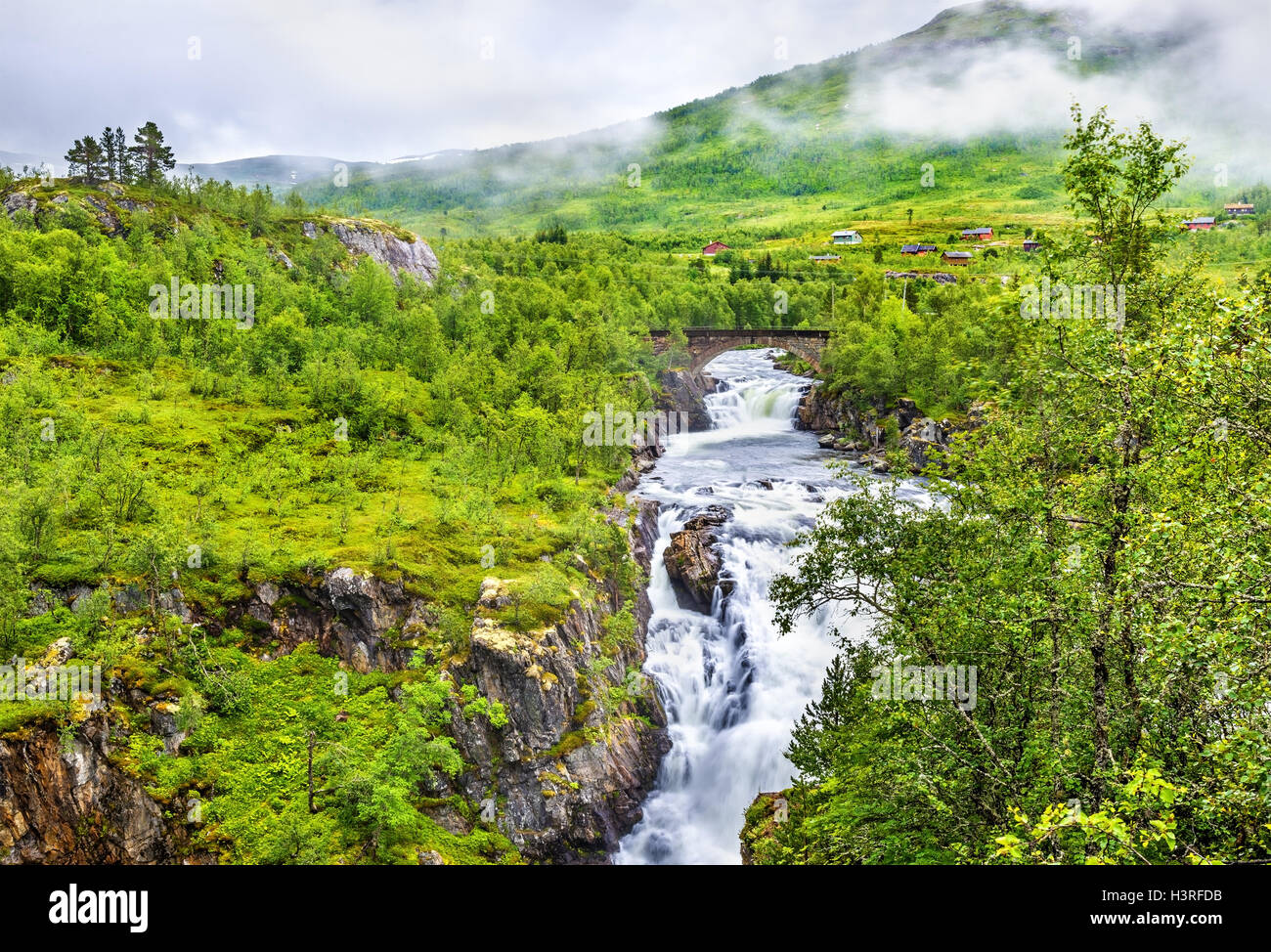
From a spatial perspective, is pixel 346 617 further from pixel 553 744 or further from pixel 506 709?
pixel 553 744

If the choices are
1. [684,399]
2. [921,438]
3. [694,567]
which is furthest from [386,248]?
[694,567]

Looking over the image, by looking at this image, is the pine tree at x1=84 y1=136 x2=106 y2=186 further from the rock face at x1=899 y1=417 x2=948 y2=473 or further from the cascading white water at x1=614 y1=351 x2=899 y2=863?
the rock face at x1=899 y1=417 x2=948 y2=473

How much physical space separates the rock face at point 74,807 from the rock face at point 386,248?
223 feet

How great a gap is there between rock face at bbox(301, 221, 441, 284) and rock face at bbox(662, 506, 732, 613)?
54.0 metres

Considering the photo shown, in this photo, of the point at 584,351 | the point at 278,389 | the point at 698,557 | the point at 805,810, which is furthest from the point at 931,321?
the point at 805,810

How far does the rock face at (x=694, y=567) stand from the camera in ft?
138

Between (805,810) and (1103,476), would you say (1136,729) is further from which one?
(805,810)

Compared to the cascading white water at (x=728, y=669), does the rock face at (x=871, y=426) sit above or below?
above

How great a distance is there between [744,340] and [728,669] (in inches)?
2418

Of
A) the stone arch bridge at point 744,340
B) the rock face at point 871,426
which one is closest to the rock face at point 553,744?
the rock face at point 871,426

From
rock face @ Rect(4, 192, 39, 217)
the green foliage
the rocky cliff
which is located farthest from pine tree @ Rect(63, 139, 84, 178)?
the green foliage

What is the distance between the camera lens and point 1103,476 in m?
13.4

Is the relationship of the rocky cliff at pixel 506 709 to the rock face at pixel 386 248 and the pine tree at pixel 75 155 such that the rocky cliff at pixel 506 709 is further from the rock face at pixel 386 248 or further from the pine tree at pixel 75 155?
the pine tree at pixel 75 155

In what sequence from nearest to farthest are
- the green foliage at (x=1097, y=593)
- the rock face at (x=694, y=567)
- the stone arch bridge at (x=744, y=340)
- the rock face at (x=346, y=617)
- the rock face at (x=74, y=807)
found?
the green foliage at (x=1097, y=593), the rock face at (x=74, y=807), the rock face at (x=346, y=617), the rock face at (x=694, y=567), the stone arch bridge at (x=744, y=340)
